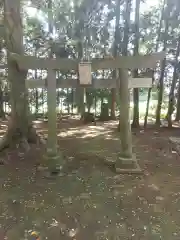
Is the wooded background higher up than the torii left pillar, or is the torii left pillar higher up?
the wooded background

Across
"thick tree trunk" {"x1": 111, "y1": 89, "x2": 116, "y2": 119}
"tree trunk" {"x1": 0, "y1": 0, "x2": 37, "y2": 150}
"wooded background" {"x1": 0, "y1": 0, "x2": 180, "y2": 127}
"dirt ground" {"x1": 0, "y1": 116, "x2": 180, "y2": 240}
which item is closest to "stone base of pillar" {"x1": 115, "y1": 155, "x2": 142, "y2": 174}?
"dirt ground" {"x1": 0, "y1": 116, "x2": 180, "y2": 240}

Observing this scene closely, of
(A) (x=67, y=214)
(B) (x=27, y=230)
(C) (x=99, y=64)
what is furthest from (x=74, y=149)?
(B) (x=27, y=230)

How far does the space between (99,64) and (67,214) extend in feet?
9.86

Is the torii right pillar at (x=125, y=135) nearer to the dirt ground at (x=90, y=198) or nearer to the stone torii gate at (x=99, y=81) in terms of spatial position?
the stone torii gate at (x=99, y=81)

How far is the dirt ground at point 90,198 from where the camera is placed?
361 centimetres

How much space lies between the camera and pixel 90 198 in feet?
14.8

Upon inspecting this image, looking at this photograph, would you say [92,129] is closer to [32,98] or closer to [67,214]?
[32,98]

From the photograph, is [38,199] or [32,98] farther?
[32,98]

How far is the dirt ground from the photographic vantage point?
11.9 ft

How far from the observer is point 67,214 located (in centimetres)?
400

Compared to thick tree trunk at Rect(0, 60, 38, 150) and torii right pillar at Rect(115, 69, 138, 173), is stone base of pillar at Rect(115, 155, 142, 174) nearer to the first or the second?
torii right pillar at Rect(115, 69, 138, 173)

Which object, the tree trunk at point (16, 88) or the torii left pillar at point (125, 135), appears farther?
the tree trunk at point (16, 88)

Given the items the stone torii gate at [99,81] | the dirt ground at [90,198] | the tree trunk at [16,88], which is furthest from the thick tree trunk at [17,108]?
the stone torii gate at [99,81]

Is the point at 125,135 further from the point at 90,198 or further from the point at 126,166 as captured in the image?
the point at 90,198
